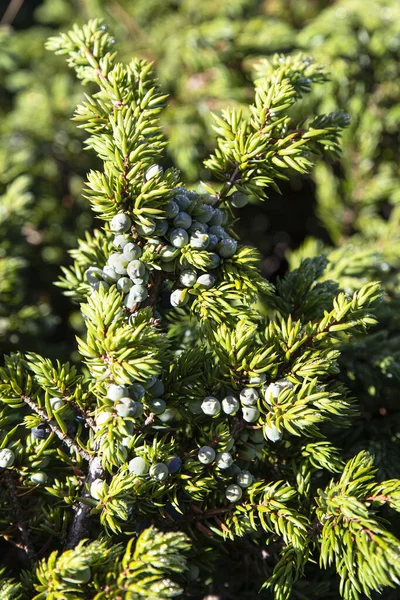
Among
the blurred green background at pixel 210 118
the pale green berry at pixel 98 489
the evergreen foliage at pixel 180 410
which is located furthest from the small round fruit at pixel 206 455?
the blurred green background at pixel 210 118

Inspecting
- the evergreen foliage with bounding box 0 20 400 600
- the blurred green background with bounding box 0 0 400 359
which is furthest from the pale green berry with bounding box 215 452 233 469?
the blurred green background with bounding box 0 0 400 359

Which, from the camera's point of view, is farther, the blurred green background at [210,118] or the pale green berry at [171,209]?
the blurred green background at [210,118]

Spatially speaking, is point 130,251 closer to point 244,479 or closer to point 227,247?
point 227,247

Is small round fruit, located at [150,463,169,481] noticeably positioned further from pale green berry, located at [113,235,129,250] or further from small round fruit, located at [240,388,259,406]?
pale green berry, located at [113,235,129,250]

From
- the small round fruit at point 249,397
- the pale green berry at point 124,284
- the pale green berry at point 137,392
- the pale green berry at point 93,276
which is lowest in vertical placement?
the small round fruit at point 249,397

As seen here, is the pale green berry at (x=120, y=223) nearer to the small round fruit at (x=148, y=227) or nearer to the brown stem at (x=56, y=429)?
the small round fruit at (x=148, y=227)

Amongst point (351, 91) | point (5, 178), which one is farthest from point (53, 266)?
point (351, 91)

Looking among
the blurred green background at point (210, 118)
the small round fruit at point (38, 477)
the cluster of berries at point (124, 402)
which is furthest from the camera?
the blurred green background at point (210, 118)
